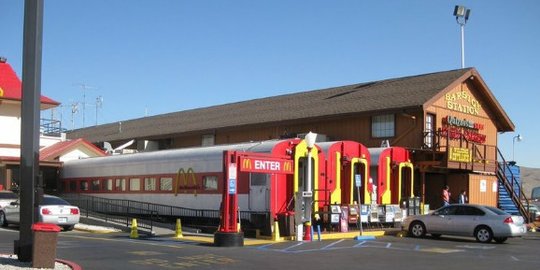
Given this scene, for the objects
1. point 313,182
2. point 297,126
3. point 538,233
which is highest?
point 297,126

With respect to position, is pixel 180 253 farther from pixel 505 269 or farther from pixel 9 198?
pixel 9 198

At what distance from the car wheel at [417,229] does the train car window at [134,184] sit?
12.6 m

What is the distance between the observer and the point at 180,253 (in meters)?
15.5

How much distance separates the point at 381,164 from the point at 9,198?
15871 mm

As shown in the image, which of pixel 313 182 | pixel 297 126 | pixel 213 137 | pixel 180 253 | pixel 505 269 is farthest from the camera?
pixel 213 137

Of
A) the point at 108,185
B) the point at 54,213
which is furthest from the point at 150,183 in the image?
the point at 54,213

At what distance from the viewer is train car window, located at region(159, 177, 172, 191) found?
2663 cm

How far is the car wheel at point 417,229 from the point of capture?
75.7ft

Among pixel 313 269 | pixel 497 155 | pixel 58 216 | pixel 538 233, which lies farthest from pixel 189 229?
pixel 497 155

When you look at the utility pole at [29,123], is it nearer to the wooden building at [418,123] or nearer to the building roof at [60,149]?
the wooden building at [418,123]

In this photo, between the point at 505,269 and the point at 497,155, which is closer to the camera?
the point at 505,269

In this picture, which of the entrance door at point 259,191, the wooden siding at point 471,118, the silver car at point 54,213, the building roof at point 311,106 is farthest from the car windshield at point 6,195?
the wooden siding at point 471,118

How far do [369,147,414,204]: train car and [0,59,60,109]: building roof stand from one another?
2229cm

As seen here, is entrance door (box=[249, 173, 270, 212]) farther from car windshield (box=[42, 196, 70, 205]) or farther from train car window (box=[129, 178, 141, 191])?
train car window (box=[129, 178, 141, 191])
